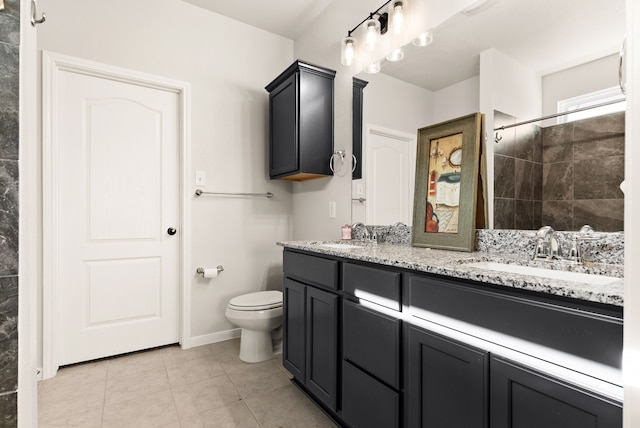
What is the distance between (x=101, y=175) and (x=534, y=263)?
2637mm

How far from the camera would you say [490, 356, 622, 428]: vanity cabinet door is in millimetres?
739

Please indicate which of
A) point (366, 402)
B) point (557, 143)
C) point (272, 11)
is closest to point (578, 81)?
point (557, 143)

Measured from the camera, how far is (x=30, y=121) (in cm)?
134

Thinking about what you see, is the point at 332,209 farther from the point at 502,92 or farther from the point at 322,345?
the point at 502,92

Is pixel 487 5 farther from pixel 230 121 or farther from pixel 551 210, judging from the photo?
pixel 230 121

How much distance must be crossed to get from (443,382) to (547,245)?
674 mm

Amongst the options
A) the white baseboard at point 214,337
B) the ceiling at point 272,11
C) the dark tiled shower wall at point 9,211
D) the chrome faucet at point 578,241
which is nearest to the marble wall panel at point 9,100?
the dark tiled shower wall at point 9,211

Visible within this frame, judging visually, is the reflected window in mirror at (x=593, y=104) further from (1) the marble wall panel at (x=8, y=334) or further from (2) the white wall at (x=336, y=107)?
(1) the marble wall panel at (x=8, y=334)

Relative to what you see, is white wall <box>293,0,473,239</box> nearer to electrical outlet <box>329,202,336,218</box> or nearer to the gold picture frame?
electrical outlet <box>329,202,336,218</box>

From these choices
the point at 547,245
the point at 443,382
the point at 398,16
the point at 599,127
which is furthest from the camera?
the point at 398,16

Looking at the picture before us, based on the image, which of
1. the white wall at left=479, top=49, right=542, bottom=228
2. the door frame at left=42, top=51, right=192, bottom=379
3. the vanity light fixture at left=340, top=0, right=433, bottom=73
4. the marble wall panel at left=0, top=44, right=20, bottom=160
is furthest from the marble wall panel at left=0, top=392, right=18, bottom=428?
the vanity light fixture at left=340, top=0, right=433, bottom=73

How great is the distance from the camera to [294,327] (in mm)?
1950

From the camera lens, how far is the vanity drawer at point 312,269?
5.33 ft

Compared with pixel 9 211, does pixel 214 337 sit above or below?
below
